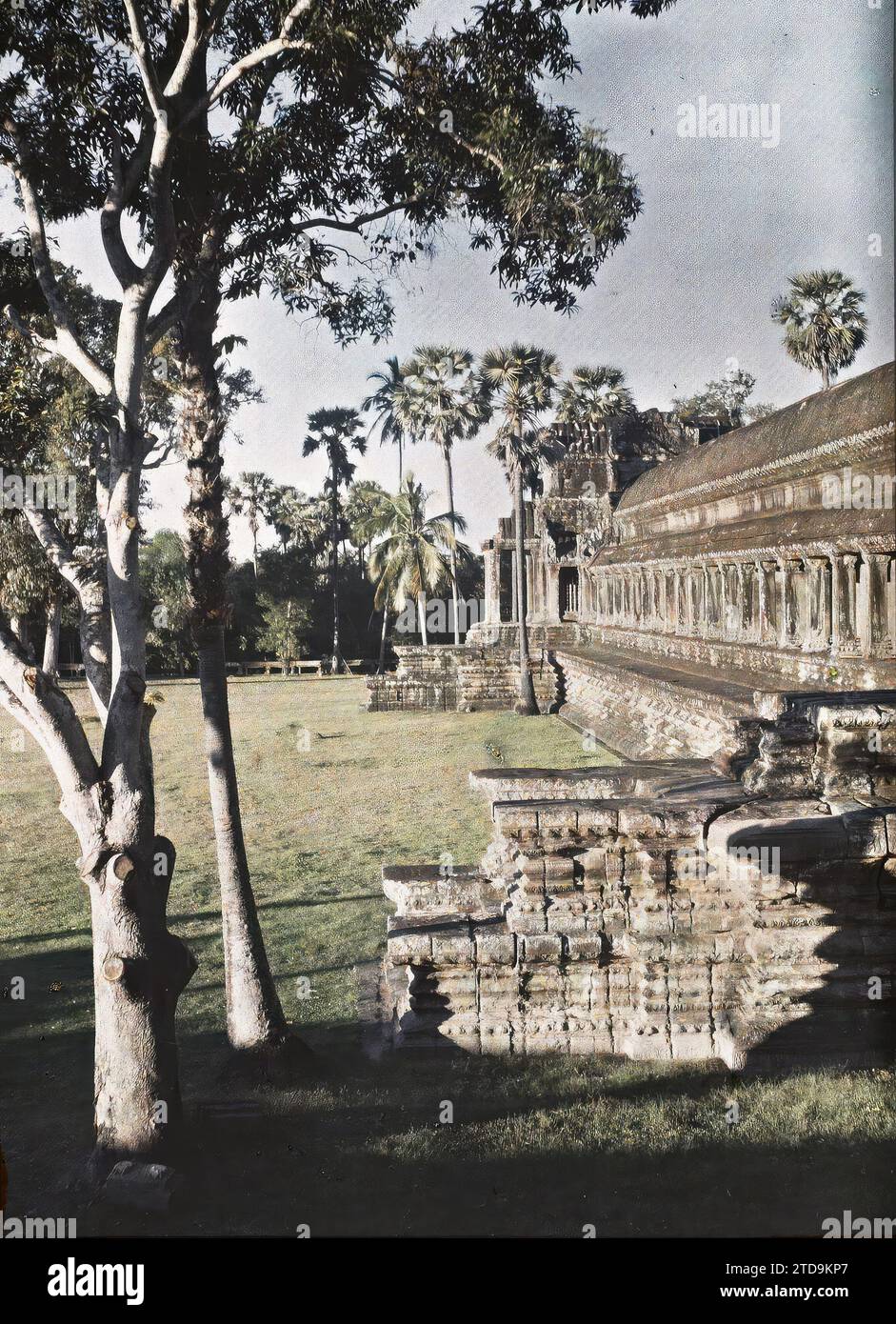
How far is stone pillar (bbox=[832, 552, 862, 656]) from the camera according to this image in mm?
9805

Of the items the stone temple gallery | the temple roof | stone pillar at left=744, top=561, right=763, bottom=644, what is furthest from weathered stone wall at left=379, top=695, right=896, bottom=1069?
stone pillar at left=744, top=561, right=763, bottom=644

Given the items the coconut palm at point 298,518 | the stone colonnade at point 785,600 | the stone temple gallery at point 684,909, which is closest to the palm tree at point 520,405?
the stone colonnade at point 785,600

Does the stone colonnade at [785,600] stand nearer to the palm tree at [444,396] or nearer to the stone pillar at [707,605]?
the stone pillar at [707,605]

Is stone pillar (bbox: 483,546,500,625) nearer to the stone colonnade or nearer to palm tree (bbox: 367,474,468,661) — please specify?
palm tree (bbox: 367,474,468,661)

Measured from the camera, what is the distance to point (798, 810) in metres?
5.51

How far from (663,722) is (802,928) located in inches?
287

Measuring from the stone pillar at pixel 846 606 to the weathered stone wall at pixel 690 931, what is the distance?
4245 mm

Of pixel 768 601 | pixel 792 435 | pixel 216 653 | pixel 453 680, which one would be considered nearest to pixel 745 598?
pixel 768 601

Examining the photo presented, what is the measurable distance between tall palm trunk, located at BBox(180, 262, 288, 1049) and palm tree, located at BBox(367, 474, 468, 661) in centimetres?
2432

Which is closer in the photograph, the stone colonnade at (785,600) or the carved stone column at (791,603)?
the stone colonnade at (785,600)

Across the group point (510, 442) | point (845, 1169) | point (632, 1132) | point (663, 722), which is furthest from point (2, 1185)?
point (510, 442)

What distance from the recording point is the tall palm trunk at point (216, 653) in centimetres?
551
